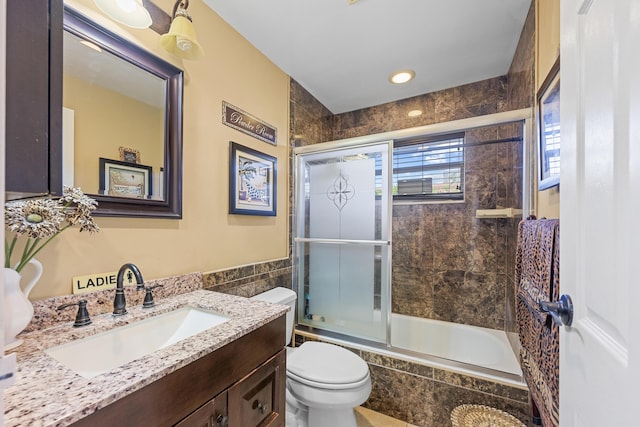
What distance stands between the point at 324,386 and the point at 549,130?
5.46 feet

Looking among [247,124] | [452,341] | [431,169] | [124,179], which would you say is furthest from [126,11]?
[452,341]

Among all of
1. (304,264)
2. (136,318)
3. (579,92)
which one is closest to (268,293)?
(304,264)

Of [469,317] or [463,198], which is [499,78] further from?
[469,317]

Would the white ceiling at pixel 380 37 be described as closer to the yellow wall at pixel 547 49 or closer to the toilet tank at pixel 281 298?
the yellow wall at pixel 547 49

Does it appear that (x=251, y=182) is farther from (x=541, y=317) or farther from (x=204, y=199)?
(x=541, y=317)

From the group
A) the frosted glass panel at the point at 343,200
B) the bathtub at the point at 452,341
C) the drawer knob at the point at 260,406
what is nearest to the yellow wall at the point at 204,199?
the frosted glass panel at the point at 343,200

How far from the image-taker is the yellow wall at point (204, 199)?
3.28 feet

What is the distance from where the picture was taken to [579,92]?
24.9 inches

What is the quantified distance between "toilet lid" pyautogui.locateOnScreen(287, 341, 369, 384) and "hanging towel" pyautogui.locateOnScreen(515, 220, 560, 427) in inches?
30.4

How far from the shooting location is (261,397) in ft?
3.16

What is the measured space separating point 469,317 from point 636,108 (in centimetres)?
222

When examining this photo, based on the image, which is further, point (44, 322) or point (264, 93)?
point (264, 93)

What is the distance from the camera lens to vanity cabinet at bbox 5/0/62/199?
1.33 ft

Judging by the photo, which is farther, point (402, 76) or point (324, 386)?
point (402, 76)
